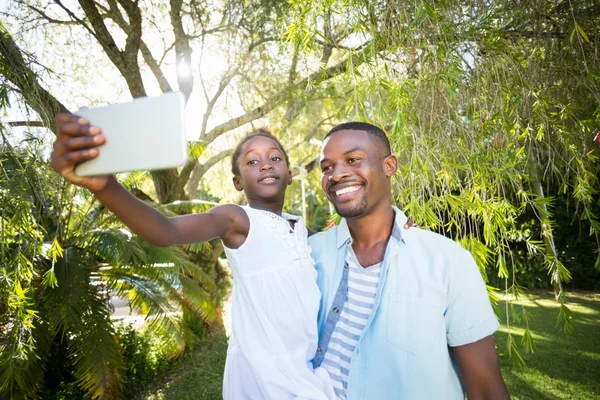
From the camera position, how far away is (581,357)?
22.1ft

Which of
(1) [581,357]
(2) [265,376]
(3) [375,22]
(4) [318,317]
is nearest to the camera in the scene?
(2) [265,376]

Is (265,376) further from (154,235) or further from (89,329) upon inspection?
(89,329)

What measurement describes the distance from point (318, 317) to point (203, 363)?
6823 mm

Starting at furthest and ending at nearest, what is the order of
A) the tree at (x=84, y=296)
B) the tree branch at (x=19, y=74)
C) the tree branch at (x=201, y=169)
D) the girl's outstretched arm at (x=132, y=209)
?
1. the tree branch at (x=201, y=169)
2. the tree at (x=84, y=296)
3. the tree branch at (x=19, y=74)
4. the girl's outstretched arm at (x=132, y=209)

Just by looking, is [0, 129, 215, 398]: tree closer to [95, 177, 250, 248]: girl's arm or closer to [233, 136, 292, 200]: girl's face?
[233, 136, 292, 200]: girl's face

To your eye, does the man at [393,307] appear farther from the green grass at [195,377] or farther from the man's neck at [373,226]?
the green grass at [195,377]

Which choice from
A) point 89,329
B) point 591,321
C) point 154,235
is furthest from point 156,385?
point 591,321

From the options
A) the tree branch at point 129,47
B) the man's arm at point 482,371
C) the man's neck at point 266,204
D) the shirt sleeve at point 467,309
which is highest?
the tree branch at point 129,47

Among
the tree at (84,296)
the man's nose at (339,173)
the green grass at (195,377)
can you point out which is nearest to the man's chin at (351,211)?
the man's nose at (339,173)

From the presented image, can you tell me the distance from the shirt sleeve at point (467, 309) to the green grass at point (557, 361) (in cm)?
307

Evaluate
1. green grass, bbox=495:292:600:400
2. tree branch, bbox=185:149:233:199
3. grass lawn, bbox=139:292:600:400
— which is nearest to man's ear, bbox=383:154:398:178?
green grass, bbox=495:292:600:400

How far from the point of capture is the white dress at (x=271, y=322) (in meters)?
1.73

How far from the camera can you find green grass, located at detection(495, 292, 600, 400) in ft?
18.3

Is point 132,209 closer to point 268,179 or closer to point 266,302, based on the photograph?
point 266,302
